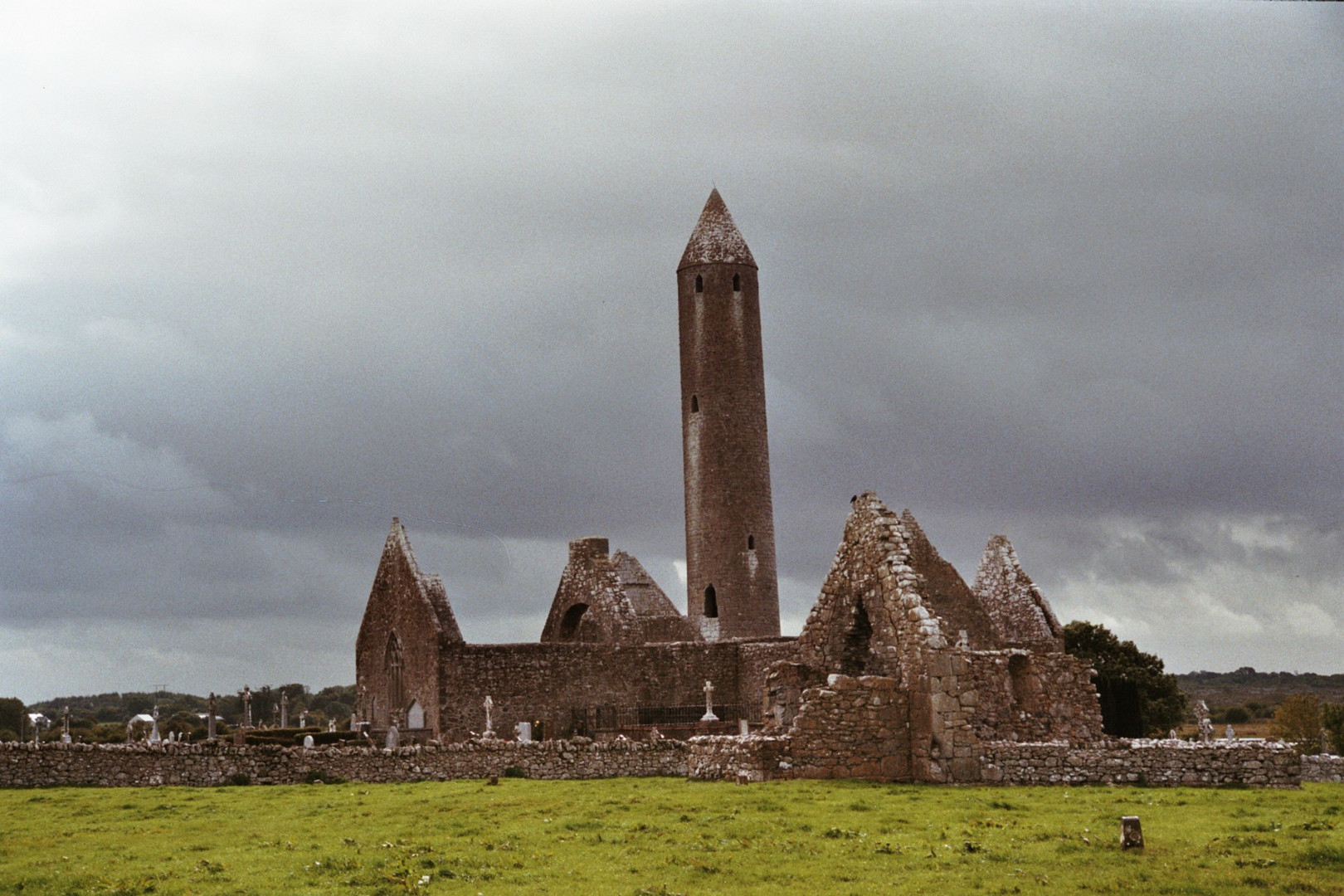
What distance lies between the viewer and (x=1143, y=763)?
73.8 feet

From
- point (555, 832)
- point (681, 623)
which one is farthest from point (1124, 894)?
point (681, 623)

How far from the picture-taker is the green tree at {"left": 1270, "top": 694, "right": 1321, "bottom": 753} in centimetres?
5978

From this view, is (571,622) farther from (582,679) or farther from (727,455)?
(727,455)

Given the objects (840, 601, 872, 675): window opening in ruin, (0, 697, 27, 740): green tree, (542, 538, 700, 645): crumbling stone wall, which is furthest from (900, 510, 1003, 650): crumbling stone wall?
(0, 697, 27, 740): green tree

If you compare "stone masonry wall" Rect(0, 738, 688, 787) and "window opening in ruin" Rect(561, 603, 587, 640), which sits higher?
"window opening in ruin" Rect(561, 603, 587, 640)

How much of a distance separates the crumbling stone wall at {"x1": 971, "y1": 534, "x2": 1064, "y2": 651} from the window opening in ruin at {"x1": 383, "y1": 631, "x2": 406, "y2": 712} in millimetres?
17987

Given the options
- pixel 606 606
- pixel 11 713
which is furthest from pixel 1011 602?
pixel 11 713

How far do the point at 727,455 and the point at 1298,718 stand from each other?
26986 mm

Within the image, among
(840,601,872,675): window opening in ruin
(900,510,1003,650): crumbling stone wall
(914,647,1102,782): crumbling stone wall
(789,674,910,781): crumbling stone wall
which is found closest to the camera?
(914,647,1102,782): crumbling stone wall

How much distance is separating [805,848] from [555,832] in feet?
12.0

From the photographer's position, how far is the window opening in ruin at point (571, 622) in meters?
49.0

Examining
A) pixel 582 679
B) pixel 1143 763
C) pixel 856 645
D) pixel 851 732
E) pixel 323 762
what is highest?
pixel 856 645

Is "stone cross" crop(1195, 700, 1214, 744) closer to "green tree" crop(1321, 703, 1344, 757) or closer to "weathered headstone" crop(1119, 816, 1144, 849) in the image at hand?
"weathered headstone" crop(1119, 816, 1144, 849)

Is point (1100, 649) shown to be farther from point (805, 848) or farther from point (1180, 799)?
point (805, 848)
